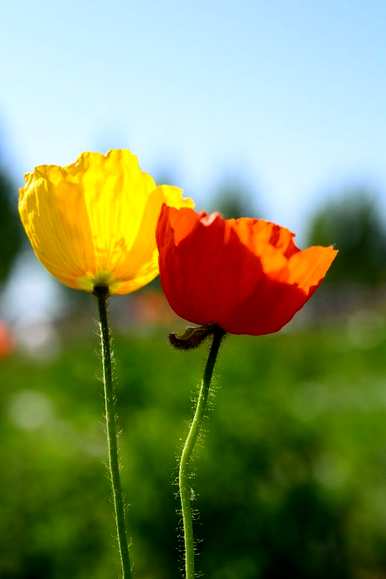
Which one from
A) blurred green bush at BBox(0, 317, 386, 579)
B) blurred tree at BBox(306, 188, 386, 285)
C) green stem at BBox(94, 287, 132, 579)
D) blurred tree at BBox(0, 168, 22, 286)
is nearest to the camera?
green stem at BBox(94, 287, 132, 579)

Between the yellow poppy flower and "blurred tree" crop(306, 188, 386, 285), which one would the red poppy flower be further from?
"blurred tree" crop(306, 188, 386, 285)

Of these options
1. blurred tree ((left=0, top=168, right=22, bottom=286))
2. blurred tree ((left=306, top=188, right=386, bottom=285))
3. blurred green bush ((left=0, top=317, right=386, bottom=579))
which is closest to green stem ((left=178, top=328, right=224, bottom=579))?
blurred green bush ((left=0, top=317, right=386, bottom=579))

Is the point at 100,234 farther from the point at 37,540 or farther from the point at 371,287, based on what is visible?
the point at 371,287

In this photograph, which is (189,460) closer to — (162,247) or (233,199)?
(162,247)

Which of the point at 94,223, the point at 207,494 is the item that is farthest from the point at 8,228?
the point at 94,223

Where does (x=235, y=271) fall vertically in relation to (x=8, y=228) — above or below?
above

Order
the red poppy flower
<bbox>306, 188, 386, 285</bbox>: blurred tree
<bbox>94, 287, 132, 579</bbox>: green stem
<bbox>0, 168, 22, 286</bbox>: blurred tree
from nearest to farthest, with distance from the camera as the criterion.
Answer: <bbox>94, 287, 132, 579</bbox>: green stem, the red poppy flower, <bbox>0, 168, 22, 286</bbox>: blurred tree, <bbox>306, 188, 386, 285</bbox>: blurred tree
